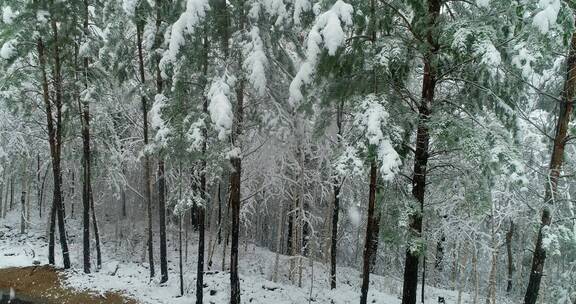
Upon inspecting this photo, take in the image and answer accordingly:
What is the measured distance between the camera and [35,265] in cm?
1592

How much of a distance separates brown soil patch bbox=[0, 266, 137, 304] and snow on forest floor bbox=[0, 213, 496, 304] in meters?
0.36

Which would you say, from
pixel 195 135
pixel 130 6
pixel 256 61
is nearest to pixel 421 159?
pixel 256 61

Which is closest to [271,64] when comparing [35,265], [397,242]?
[397,242]

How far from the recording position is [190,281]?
14.6 metres

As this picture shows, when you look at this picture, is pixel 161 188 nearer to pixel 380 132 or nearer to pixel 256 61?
pixel 256 61

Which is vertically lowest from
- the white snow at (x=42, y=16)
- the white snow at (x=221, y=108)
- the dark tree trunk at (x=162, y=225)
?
the dark tree trunk at (x=162, y=225)

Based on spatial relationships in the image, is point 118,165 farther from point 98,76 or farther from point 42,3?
point 42,3

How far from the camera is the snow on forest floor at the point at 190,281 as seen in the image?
527 inches

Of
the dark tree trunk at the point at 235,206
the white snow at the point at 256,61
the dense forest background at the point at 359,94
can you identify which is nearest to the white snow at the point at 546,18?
the dense forest background at the point at 359,94

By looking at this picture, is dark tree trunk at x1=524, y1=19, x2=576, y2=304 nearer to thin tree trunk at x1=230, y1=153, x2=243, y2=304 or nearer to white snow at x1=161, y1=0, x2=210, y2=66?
thin tree trunk at x1=230, y1=153, x2=243, y2=304

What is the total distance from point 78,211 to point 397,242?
94.4 ft

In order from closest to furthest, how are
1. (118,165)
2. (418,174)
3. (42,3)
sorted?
(418,174) → (42,3) → (118,165)

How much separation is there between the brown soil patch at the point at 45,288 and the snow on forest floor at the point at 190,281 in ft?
1.19

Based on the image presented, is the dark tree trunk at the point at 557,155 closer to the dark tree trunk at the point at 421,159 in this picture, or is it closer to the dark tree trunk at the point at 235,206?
the dark tree trunk at the point at 421,159
